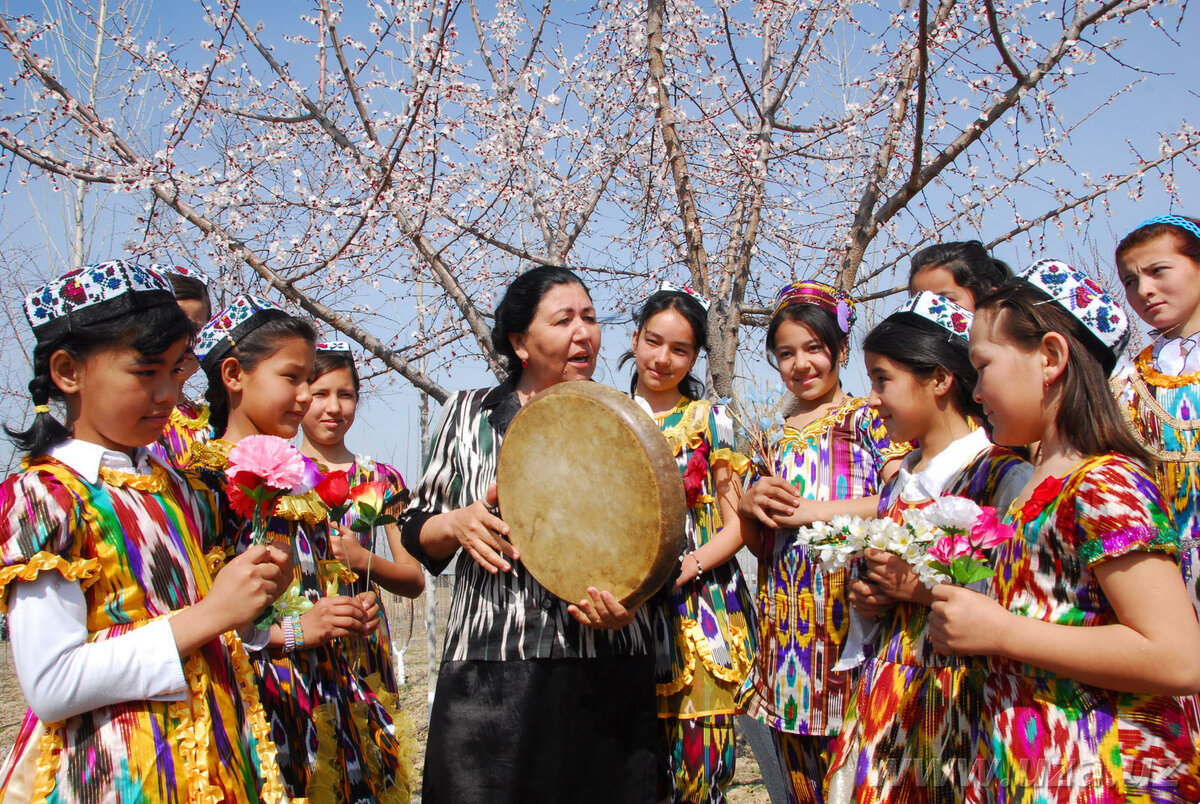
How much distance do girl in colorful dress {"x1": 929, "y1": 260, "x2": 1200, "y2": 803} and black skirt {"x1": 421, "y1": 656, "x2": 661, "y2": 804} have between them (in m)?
0.99

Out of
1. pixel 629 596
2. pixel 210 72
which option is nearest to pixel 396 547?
pixel 629 596

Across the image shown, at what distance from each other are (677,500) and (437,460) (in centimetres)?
96

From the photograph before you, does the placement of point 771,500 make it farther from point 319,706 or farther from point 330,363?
point 330,363

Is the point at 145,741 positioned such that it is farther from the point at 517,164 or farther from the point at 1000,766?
the point at 517,164

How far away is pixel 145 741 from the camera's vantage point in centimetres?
174

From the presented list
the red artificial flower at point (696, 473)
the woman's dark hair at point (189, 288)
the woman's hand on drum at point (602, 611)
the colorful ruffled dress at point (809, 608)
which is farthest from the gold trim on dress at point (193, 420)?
the colorful ruffled dress at point (809, 608)

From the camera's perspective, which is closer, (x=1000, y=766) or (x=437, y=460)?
(x=1000, y=766)

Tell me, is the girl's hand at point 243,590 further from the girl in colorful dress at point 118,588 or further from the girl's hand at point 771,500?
the girl's hand at point 771,500

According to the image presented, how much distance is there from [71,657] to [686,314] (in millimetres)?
2309

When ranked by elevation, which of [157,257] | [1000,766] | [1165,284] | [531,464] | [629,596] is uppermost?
[157,257]

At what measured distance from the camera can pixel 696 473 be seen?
10.1 feet

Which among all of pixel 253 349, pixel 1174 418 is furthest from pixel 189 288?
pixel 1174 418

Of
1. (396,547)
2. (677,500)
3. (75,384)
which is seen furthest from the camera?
(396,547)

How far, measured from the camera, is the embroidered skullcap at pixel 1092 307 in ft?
6.21
